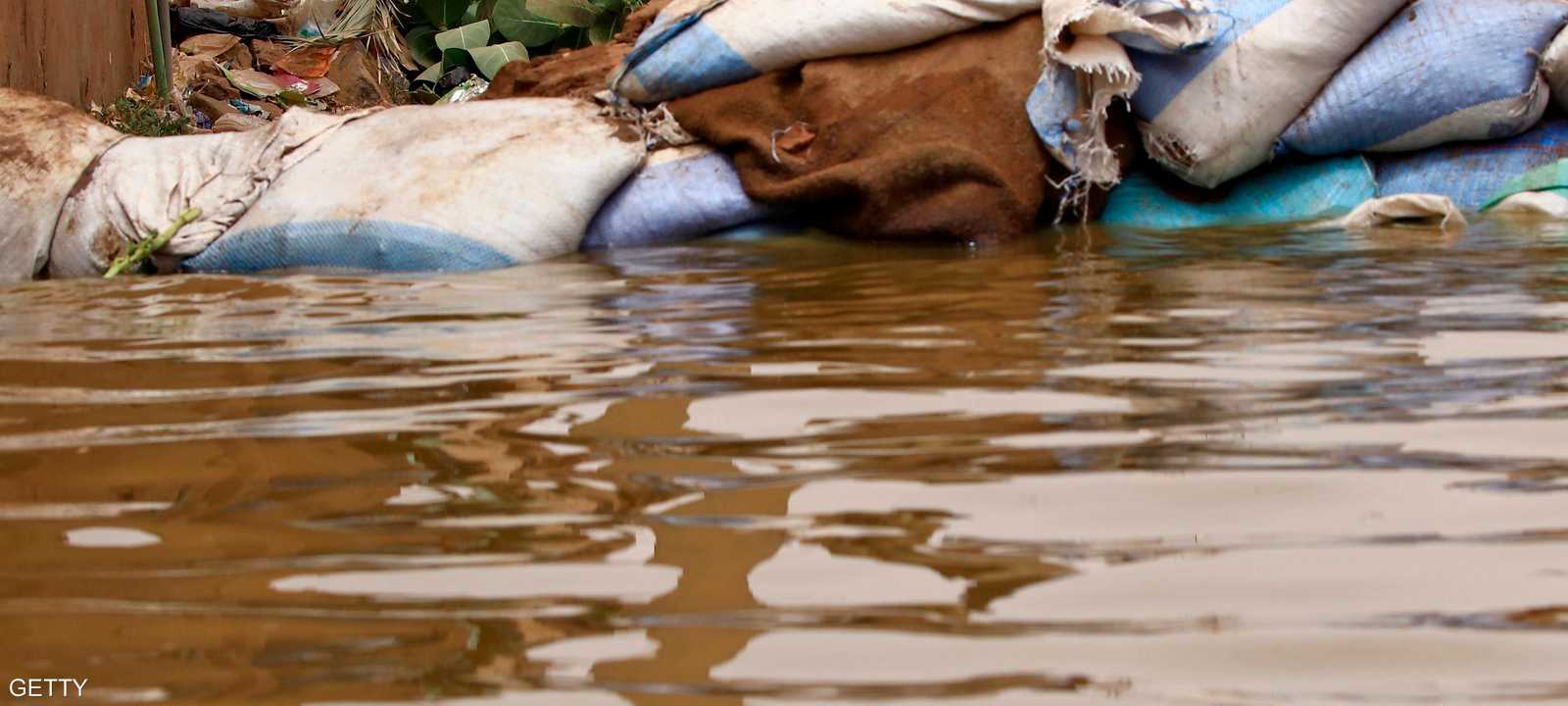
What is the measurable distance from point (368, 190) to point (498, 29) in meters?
4.92

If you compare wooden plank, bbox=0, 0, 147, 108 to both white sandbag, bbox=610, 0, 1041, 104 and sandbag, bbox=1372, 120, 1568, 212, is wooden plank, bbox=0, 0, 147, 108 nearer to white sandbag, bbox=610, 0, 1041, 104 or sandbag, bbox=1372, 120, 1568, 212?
white sandbag, bbox=610, 0, 1041, 104

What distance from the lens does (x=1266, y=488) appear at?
4.62ft

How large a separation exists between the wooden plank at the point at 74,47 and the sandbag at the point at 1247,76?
443 cm

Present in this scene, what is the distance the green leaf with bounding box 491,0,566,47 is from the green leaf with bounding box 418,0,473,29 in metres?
0.44

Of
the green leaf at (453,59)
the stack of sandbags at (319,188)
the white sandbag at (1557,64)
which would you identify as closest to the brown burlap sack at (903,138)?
the stack of sandbags at (319,188)

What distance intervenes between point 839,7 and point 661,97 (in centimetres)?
67

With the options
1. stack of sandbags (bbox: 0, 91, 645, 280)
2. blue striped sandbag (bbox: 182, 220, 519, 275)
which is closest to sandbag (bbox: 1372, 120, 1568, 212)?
stack of sandbags (bbox: 0, 91, 645, 280)

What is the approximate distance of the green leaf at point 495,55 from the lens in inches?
347

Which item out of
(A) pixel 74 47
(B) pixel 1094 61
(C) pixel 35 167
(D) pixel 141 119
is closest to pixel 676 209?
(B) pixel 1094 61

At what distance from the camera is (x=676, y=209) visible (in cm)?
473

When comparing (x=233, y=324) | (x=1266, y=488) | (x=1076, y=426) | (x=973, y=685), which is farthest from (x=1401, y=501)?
(x=233, y=324)

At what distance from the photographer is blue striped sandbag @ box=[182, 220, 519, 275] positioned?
14.0 ft

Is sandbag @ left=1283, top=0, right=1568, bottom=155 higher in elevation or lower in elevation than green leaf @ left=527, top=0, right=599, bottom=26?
higher

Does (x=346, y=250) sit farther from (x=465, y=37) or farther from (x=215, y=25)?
(x=215, y=25)
